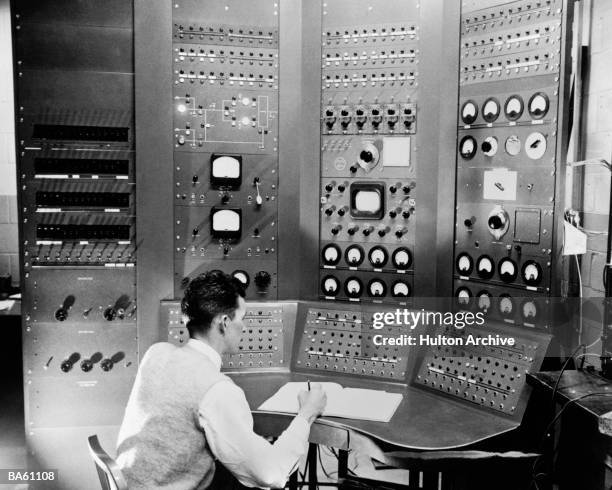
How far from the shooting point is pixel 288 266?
328 centimetres

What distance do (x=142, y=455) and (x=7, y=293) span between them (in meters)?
3.06

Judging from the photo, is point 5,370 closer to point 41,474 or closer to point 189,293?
point 41,474

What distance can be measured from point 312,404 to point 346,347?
87cm

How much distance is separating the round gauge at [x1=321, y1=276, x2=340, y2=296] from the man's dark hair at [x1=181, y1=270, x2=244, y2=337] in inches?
48.3

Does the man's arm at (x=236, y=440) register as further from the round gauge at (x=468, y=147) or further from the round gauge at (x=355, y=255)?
the round gauge at (x=468, y=147)

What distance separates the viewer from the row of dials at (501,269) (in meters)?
2.73

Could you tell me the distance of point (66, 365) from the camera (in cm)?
316

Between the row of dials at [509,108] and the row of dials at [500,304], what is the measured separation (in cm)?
81

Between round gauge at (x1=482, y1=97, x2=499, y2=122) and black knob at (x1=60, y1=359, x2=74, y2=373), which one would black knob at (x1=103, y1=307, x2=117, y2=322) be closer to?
black knob at (x1=60, y1=359, x2=74, y2=373)

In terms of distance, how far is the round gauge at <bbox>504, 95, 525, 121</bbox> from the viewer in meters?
2.75

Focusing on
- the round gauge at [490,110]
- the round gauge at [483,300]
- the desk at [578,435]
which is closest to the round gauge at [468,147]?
the round gauge at [490,110]

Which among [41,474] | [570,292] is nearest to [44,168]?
[41,474]

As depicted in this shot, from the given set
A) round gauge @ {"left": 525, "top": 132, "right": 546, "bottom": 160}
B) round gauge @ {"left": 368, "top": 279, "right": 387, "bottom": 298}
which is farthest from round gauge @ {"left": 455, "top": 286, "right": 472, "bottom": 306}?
round gauge @ {"left": 525, "top": 132, "right": 546, "bottom": 160}

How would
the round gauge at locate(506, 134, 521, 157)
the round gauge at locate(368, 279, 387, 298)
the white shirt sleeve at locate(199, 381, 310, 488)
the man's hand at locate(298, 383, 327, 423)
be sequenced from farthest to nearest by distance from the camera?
the round gauge at locate(368, 279, 387, 298), the round gauge at locate(506, 134, 521, 157), the man's hand at locate(298, 383, 327, 423), the white shirt sleeve at locate(199, 381, 310, 488)
